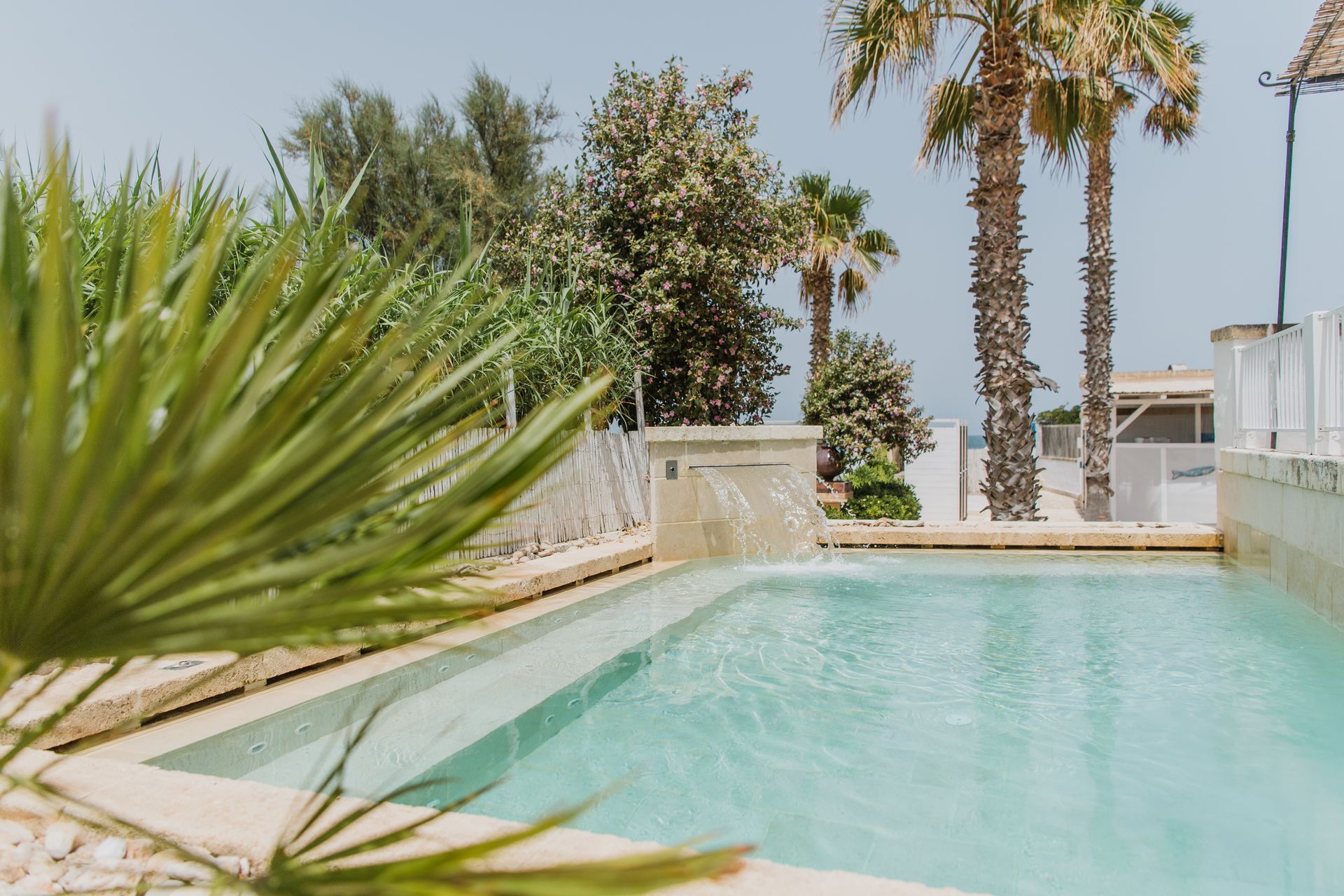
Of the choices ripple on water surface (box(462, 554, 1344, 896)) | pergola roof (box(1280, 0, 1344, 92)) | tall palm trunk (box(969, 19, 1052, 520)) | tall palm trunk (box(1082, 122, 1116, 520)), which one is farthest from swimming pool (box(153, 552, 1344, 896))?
pergola roof (box(1280, 0, 1344, 92))

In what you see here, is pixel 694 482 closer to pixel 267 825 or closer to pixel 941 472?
pixel 267 825

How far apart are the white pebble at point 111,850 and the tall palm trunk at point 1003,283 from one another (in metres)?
9.78

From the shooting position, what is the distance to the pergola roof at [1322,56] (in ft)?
33.5

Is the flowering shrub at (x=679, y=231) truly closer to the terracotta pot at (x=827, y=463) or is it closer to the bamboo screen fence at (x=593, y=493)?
the bamboo screen fence at (x=593, y=493)

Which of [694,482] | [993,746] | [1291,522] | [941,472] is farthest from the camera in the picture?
[941,472]

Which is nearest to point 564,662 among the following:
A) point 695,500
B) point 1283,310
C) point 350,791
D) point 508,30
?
point 350,791

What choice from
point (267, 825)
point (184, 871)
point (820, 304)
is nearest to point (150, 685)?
point (184, 871)

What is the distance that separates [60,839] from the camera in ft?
8.27

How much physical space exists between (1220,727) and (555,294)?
796cm

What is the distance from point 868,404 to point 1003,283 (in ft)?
14.4

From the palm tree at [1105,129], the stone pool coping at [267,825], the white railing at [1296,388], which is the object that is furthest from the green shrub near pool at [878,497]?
the stone pool coping at [267,825]

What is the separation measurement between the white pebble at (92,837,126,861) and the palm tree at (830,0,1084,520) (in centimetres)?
978

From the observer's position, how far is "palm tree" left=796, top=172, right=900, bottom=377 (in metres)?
19.4

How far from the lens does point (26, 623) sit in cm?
80
